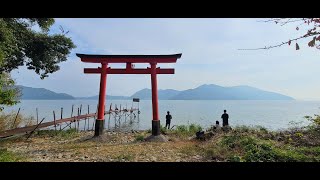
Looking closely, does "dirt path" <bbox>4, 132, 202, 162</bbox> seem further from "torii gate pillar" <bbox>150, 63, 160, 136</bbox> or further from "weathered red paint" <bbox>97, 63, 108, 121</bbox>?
"weathered red paint" <bbox>97, 63, 108, 121</bbox>

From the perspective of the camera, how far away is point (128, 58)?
1223 centimetres

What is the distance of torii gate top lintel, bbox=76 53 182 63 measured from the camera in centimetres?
1202

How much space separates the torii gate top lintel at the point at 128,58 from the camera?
1202 centimetres

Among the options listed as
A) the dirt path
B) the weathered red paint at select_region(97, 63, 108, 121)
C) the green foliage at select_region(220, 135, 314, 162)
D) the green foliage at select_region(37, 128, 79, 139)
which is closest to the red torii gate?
the weathered red paint at select_region(97, 63, 108, 121)

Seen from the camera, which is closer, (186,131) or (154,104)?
(154,104)

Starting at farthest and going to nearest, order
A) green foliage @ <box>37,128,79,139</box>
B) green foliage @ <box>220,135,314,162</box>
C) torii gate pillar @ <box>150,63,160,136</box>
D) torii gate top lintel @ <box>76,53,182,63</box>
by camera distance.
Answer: green foliage @ <box>37,128,79,139</box> → torii gate top lintel @ <box>76,53,182,63</box> → torii gate pillar @ <box>150,63,160,136</box> → green foliage @ <box>220,135,314,162</box>

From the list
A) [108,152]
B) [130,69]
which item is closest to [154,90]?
[130,69]

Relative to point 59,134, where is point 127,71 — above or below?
above

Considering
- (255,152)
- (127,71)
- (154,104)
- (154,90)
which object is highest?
(127,71)

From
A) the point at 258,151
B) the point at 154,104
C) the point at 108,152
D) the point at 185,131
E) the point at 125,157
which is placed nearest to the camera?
the point at 258,151

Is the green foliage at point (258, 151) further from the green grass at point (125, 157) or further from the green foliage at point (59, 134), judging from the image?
the green foliage at point (59, 134)

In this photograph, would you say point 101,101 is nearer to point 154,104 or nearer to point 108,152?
point 154,104
